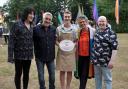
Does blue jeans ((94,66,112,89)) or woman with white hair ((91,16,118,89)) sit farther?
blue jeans ((94,66,112,89))

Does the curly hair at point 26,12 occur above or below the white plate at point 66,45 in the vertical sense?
above

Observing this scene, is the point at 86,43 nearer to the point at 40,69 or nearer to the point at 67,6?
the point at 40,69

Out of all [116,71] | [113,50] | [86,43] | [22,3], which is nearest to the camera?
[113,50]

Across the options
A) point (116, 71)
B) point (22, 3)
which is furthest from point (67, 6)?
point (116, 71)

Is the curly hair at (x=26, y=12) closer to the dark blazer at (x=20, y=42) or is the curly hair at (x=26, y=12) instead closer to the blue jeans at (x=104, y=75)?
the dark blazer at (x=20, y=42)

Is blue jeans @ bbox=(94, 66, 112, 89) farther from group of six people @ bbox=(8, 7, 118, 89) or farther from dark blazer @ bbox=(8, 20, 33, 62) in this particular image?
dark blazer @ bbox=(8, 20, 33, 62)

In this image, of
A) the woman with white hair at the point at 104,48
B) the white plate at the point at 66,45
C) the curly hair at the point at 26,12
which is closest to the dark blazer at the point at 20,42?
the curly hair at the point at 26,12

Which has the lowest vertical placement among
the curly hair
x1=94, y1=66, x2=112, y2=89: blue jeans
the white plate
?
x1=94, y1=66, x2=112, y2=89: blue jeans

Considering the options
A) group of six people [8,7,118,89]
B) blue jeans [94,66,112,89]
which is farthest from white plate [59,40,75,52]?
blue jeans [94,66,112,89]

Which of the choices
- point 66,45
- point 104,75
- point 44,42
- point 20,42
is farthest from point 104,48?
point 20,42

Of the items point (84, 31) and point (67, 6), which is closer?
point (84, 31)

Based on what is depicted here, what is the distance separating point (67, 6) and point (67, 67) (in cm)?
7425

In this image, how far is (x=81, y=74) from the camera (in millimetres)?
8844

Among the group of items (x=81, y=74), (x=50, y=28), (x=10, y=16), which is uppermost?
(x=50, y=28)
